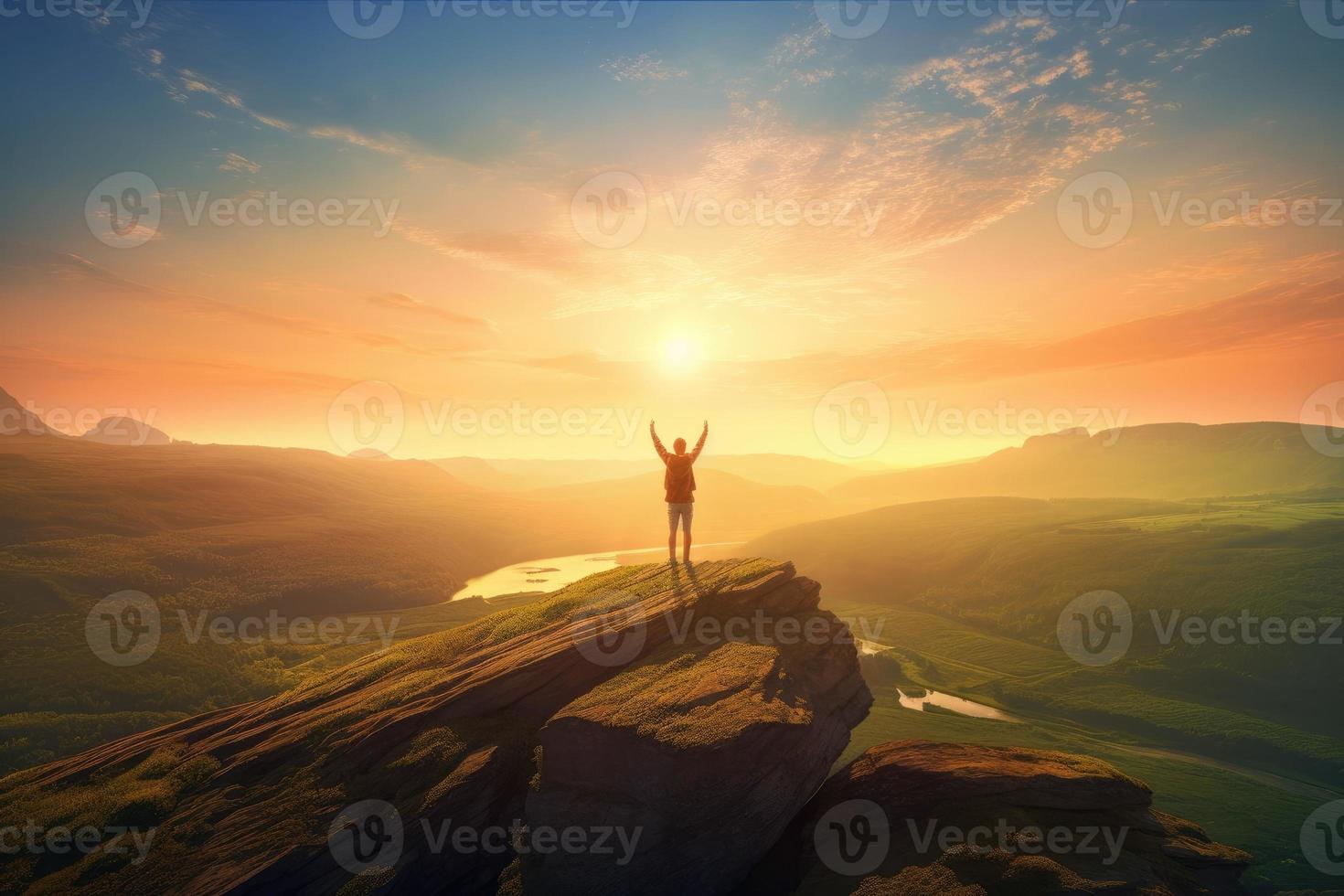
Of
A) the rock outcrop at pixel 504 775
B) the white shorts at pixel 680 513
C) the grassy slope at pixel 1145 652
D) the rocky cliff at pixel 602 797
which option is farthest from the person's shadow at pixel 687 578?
the grassy slope at pixel 1145 652

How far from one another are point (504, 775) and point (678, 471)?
12.5 metres

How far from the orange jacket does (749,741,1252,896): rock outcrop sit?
40.4 feet

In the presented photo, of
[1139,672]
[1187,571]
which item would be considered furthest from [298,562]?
[1187,571]

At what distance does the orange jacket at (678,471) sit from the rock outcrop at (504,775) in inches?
167

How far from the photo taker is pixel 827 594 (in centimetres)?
14462

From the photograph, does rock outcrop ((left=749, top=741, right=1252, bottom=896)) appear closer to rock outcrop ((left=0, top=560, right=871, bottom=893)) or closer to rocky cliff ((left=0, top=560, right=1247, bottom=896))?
rocky cliff ((left=0, top=560, right=1247, bottom=896))

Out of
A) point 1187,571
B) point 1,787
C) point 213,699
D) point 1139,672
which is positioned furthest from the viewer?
point 1187,571

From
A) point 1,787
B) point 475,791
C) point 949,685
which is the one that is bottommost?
point 949,685

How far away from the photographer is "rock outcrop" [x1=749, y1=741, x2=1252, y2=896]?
14680mm

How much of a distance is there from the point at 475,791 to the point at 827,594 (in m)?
141

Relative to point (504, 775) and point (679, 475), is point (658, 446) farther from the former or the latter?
point (504, 775)

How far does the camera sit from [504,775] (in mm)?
16797

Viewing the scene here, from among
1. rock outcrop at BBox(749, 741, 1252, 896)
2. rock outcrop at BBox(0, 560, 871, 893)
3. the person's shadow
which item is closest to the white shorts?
the person's shadow

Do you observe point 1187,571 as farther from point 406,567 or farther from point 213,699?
point 406,567
